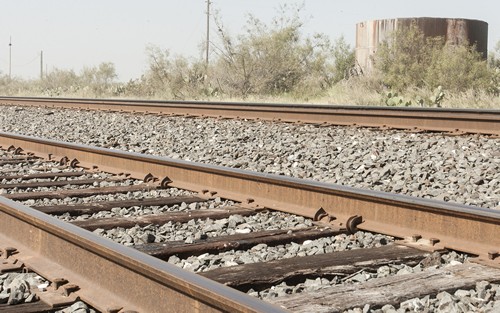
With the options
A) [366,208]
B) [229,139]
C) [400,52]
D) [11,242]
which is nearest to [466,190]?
[366,208]

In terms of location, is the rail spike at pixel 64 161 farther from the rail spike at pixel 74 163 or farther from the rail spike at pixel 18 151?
the rail spike at pixel 18 151

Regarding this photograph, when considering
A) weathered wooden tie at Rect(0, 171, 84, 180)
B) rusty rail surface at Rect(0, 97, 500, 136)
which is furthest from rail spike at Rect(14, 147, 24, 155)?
rusty rail surface at Rect(0, 97, 500, 136)

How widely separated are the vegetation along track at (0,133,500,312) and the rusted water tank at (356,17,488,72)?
23377 mm

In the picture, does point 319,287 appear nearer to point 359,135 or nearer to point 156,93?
point 359,135

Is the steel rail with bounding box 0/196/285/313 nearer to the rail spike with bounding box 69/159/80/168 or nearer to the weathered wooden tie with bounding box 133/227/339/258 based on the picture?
the weathered wooden tie with bounding box 133/227/339/258

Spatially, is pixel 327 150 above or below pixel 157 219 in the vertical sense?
above

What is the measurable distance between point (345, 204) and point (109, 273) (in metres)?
2.44

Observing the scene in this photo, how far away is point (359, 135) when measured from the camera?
11.9 metres

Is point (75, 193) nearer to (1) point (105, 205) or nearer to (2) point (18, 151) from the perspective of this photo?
(1) point (105, 205)

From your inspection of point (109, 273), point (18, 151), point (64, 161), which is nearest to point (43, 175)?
point (64, 161)

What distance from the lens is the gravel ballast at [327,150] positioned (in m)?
8.05

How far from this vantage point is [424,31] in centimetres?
3103

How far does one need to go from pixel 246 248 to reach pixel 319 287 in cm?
107

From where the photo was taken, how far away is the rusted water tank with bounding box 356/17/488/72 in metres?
31.0
